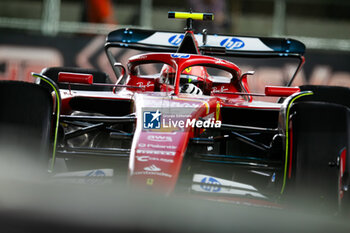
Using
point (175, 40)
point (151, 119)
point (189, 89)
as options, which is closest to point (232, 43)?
point (175, 40)

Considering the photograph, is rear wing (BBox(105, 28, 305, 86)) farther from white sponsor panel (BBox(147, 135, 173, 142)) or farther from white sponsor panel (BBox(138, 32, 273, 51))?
white sponsor panel (BBox(147, 135, 173, 142))

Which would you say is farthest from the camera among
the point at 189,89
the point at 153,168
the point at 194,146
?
the point at 189,89

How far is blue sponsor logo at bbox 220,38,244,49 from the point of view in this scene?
4488 mm

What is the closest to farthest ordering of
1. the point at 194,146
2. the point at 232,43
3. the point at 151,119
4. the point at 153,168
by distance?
the point at 153,168, the point at 151,119, the point at 194,146, the point at 232,43

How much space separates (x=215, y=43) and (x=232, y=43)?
14cm

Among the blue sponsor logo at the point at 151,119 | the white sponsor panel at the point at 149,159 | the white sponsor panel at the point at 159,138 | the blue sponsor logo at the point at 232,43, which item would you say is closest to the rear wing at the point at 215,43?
the blue sponsor logo at the point at 232,43

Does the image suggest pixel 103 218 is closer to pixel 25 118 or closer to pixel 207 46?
pixel 25 118

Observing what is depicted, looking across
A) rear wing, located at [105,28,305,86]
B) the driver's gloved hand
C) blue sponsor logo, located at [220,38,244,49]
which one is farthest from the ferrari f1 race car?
blue sponsor logo, located at [220,38,244,49]

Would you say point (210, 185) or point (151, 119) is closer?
point (210, 185)

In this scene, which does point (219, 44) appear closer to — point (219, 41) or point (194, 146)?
point (219, 41)

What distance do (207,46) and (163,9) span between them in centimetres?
857

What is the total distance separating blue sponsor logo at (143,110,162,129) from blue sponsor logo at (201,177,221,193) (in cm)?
35

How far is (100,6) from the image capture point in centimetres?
971

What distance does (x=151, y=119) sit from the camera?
2672 millimetres
